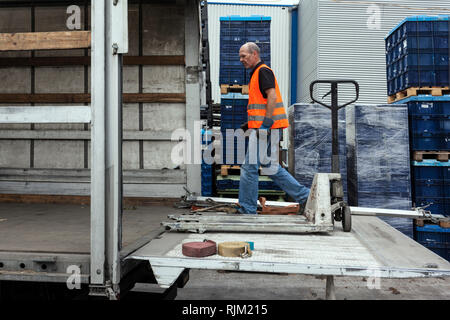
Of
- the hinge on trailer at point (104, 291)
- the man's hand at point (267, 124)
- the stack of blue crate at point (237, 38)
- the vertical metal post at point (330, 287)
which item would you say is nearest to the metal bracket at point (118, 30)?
the hinge on trailer at point (104, 291)

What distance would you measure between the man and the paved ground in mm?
1554

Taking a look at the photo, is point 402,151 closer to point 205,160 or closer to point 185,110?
point 205,160

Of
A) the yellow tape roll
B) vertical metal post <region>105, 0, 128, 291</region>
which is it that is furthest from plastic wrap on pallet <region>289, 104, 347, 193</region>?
vertical metal post <region>105, 0, 128, 291</region>

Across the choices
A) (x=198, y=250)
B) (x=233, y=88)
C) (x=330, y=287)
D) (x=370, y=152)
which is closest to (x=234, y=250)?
(x=198, y=250)

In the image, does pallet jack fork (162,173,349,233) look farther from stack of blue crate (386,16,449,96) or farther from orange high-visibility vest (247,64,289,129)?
stack of blue crate (386,16,449,96)

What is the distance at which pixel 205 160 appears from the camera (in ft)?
23.4

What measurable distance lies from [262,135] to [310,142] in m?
3.05

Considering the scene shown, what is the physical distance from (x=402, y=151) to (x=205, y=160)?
357 centimetres

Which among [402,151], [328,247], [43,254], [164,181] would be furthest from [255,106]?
[402,151]

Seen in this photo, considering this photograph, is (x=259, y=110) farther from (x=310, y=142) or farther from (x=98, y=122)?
(x=310, y=142)

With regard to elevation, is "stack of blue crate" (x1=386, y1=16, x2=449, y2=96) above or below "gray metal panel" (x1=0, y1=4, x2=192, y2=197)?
above

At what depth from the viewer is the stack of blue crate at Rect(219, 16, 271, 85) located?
7395 mm

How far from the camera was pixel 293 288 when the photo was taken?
5.14 metres

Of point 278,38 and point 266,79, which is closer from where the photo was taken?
point 266,79
